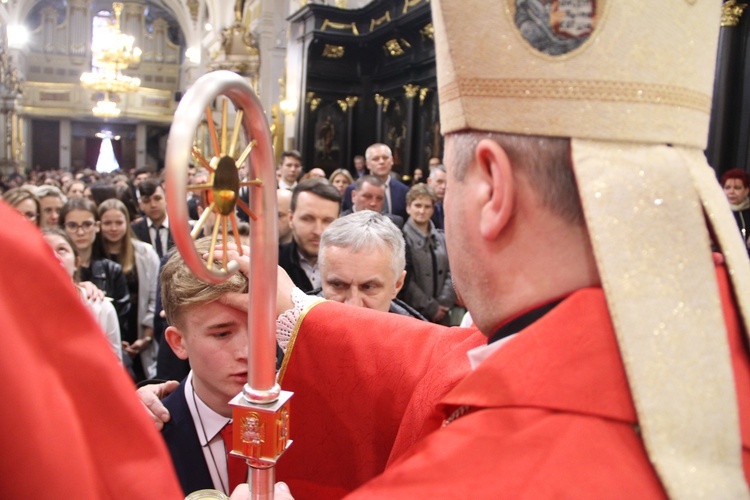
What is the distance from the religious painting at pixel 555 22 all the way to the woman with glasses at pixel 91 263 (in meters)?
3.68

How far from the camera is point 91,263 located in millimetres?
4277

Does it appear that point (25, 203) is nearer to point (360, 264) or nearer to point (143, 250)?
point (143, 250)

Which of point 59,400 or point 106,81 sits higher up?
point 106,81

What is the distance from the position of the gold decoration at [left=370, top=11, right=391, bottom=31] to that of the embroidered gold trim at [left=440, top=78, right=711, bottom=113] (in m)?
11.7

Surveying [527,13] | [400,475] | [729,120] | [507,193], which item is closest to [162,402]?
[400,475]

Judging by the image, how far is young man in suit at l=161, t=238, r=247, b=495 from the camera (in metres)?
1.72

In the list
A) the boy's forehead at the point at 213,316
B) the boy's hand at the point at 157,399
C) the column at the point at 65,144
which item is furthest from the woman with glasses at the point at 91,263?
the column at the point at 65,144

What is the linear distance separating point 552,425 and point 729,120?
20.3ft

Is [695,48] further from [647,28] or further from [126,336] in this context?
[126,336]

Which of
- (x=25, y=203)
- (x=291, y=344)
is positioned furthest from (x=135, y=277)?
(x=291, y=344)

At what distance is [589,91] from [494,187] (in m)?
0.18

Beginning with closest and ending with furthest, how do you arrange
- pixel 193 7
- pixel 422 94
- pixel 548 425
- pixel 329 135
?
pixel 548 425 < pixel 422 94 < pixel 329 135 < pixel 193 7

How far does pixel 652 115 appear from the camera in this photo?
37.0 inches

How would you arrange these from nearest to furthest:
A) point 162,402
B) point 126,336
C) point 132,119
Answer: point 162,402 → point 126,336 → point 132,119
